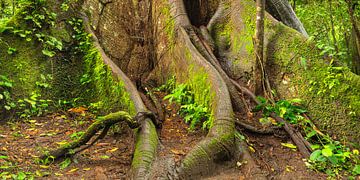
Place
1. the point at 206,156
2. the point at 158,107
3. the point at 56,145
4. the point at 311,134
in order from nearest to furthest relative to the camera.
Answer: the point at 206,156, the point at 56,145, the point at 311,134, the point at 158,107

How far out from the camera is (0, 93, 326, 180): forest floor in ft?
12.8

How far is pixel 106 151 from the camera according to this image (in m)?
4.42

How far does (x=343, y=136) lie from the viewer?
4836mm

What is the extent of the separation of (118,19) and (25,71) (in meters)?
2.03

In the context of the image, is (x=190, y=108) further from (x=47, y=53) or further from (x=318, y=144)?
(x=47, y=53)

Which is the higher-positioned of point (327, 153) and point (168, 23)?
point (168, 23)

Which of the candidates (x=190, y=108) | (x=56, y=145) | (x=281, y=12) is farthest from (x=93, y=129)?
(x=281, y=12)

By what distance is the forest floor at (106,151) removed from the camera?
153 inches


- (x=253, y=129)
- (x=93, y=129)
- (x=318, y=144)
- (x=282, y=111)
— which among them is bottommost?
(x=318, y=144)

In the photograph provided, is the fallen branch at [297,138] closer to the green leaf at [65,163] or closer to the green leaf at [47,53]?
the green leaf at [65,163]

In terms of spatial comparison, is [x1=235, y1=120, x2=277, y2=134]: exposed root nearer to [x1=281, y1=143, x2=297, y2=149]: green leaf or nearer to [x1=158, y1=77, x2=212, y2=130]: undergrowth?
[x1=281, y1=143, x2=297, y2=149]: green leaf

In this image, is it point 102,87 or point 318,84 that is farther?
point 102,87

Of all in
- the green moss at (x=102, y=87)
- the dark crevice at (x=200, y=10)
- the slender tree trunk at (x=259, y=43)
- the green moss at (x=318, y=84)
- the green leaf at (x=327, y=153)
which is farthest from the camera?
the dark crevice at (x=200, y=10)

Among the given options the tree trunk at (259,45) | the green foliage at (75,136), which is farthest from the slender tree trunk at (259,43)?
the green foliage at (75,136)
